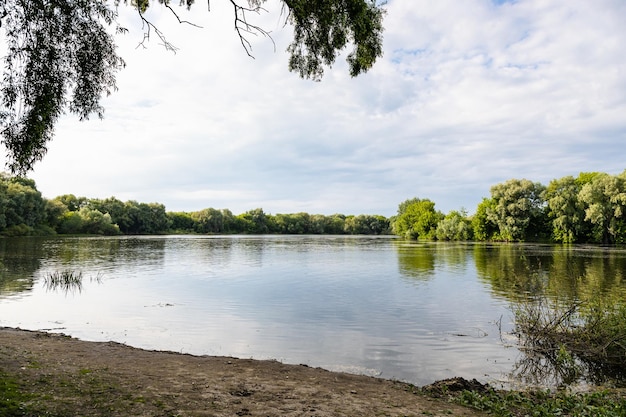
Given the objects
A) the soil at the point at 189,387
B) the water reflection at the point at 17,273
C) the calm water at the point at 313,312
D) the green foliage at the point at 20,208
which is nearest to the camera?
the soil at the point at 189,387

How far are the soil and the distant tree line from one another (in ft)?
247

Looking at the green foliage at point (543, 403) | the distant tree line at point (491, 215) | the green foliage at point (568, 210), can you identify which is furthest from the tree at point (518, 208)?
the green foliage at point (543, 403)

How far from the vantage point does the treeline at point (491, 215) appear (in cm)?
7488

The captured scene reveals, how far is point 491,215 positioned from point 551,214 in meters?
11.8

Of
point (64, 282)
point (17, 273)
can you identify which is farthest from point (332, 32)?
point (17, 273)

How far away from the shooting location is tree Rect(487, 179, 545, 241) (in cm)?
9069

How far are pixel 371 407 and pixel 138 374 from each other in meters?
4.81

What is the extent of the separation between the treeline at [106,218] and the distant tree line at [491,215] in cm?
23

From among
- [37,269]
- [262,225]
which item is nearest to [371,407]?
[37,269]

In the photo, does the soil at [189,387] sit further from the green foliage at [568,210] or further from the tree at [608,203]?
the green foliage at [568,210]

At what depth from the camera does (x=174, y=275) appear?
109ft

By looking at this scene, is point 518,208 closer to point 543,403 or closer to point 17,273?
point 17,273

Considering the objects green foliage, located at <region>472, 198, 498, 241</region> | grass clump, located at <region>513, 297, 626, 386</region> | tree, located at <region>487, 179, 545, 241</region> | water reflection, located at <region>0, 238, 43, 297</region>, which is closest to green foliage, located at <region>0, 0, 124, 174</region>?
grass clump, located at <region>513, 297, 626, 386</region>

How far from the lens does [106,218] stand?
391 feet
